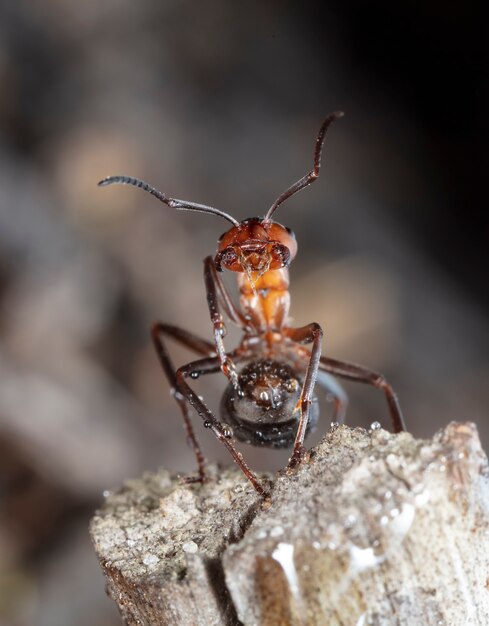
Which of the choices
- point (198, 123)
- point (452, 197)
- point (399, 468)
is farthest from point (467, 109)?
point (399, 468)

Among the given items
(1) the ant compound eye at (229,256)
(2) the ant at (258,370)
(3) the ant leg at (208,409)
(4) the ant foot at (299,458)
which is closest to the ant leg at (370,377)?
(2) the ant at (258,370)

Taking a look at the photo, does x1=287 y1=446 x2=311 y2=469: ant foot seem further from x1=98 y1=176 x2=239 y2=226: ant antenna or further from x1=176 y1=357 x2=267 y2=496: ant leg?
x1=98 y1=176 x2=239 y2=226: ant antenna

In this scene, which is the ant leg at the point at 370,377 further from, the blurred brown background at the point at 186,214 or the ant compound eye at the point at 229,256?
the blurred brown background at the point at 186,214

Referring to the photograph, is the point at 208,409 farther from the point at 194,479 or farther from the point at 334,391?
the point at 334,391

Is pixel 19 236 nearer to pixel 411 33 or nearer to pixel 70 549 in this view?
pixel 70 549

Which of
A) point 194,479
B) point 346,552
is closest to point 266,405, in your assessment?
point 194,479

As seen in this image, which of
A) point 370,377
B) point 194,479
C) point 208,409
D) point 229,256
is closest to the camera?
point 194,479
